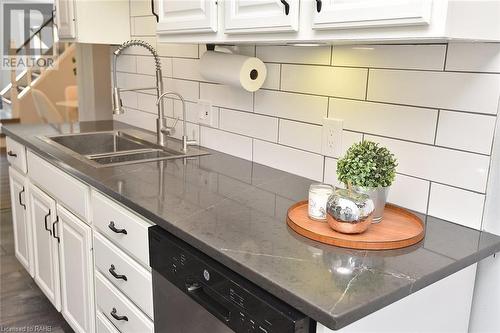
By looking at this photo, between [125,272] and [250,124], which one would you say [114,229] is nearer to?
[125,272]

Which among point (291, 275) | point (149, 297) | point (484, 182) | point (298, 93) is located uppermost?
point (298, 93)

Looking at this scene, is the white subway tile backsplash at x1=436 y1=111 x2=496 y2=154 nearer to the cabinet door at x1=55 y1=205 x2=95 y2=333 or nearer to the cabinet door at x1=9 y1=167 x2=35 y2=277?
the cabinet door at x1=55 y1=205 x2=95 y2=333

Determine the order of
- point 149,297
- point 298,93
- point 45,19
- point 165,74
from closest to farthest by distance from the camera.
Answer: point 149,297 < point 298,93 < point 165,74 < point 45,19

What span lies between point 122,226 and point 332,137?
0.73 meters

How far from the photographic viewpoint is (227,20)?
1.43 metres

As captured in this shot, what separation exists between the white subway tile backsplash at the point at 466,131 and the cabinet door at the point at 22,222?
6.53 ft

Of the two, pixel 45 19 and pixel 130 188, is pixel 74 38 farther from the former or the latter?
pixel 45 19

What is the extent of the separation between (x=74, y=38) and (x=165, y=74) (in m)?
0.57

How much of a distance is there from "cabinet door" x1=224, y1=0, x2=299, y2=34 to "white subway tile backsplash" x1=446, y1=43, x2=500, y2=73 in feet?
1.30

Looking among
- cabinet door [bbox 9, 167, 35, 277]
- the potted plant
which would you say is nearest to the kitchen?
the potted plant

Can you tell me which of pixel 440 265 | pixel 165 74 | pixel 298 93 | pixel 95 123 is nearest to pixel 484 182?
pixel 440 265

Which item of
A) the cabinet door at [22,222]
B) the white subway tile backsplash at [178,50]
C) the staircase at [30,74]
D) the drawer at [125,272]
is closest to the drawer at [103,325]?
the drawer at [125,272]

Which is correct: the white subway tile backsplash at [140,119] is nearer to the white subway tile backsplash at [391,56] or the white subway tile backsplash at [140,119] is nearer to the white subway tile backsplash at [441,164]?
the white subway tile backsplash at [391,56]

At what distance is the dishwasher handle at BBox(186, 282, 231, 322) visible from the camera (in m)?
1.07
